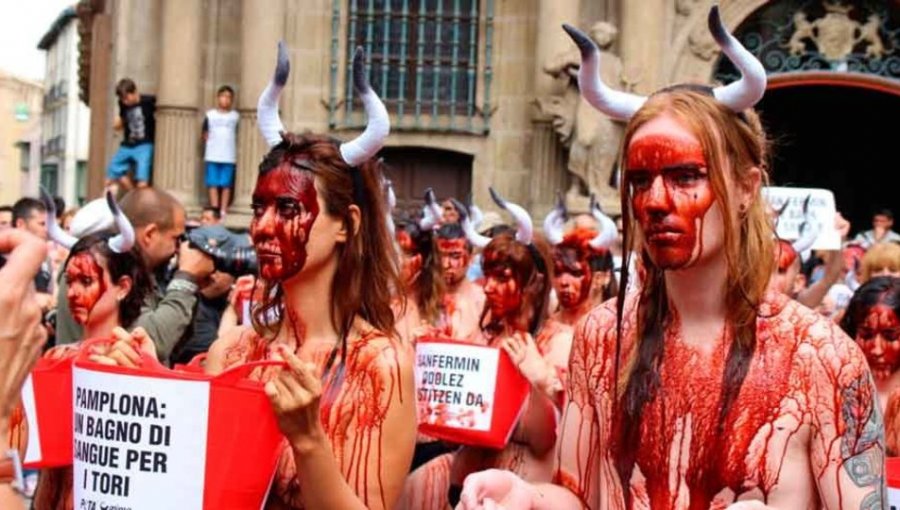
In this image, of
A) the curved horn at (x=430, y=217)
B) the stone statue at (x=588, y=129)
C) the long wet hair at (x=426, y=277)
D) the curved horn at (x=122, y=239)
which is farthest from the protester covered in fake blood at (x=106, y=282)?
the stone statue at (x=588, y=129)

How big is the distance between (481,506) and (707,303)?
0.67m

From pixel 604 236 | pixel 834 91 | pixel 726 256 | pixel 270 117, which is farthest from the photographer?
pixel 834 91

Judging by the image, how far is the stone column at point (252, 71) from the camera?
21.3 meters

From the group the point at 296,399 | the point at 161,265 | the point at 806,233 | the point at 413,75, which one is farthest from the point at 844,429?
the point at 413,75

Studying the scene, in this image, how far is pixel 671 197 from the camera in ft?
12.9

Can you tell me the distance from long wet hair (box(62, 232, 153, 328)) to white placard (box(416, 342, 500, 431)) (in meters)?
1.24

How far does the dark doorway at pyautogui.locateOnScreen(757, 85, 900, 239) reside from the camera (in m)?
27.1

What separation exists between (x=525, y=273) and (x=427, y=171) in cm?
1404

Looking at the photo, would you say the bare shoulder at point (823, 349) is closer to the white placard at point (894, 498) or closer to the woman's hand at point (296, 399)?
the woman's hand at point (296, 399)

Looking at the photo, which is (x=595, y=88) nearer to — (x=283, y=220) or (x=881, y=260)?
(x=283, y=220)

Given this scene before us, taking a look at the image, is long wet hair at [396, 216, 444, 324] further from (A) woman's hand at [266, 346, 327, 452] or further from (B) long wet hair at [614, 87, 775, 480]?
(B) long wet hair at [614, 87, 775, 480]

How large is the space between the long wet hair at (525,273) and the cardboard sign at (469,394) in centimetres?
79

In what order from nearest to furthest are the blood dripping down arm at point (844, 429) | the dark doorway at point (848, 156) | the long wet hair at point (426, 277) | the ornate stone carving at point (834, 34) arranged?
the blood dripping down arm at point (844, 429) → the long wet hair at point (426, 277) → the ornate stone carving at point (834, 34) → the dark doorway at point (848, 156)

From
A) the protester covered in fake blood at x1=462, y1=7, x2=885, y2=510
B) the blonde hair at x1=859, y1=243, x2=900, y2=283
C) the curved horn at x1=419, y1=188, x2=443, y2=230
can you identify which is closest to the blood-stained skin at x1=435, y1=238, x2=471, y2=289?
the curved horn at x1=419, y1=188, x2=443, y2=230
